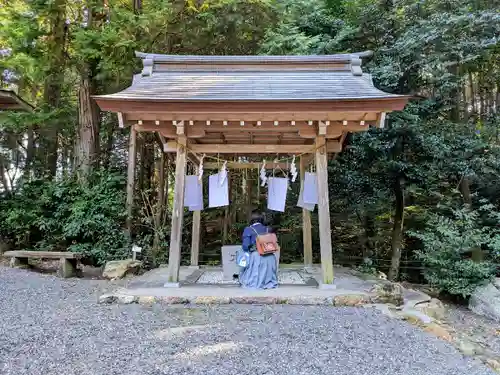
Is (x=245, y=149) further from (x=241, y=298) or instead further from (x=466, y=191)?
(x=466, y=191)

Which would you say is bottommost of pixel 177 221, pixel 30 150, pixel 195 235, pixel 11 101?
pixel 195 235

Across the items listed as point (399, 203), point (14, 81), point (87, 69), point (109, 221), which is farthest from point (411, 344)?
point (14, 81)

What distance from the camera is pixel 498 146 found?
779cm

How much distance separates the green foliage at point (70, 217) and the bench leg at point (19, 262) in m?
0.73

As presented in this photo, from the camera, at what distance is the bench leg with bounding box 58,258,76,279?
7324 mm

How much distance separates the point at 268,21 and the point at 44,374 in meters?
8.54

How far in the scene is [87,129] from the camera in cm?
940

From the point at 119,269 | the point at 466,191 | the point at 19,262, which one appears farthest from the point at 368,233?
the point at 19,262

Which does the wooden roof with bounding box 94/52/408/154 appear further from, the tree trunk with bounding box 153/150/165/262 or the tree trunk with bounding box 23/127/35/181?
the tree trunk with bounding box 23/127/35/181

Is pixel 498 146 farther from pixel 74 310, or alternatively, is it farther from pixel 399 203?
pixel 74 310

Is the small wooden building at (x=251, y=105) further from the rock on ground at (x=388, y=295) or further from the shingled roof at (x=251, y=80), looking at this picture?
the rock on ground at (x=388, y=295)

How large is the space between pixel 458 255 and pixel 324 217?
3.04 metres

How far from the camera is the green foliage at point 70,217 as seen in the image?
8352mm

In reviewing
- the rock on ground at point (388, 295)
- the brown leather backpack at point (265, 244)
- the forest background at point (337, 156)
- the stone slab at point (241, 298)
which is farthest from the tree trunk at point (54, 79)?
the rock on ground at point (388, 295)
